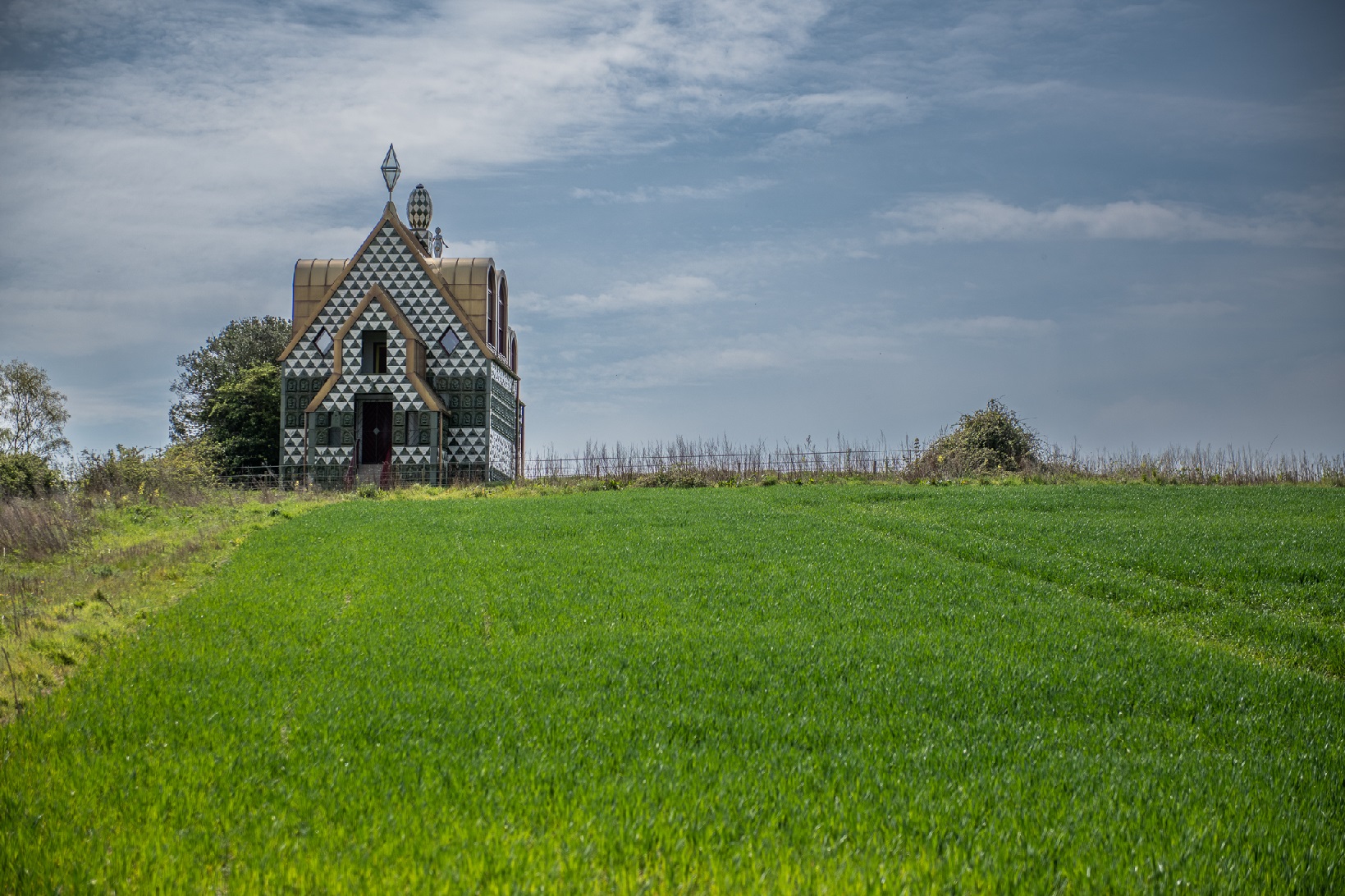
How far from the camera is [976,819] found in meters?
8.50

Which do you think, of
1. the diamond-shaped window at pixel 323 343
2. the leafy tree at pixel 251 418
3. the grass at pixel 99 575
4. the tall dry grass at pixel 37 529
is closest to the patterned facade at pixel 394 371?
the diamond-shaped window at pixel 323 343

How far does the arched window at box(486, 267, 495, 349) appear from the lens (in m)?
47.7

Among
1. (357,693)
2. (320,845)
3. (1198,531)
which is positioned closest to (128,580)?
(357,693)

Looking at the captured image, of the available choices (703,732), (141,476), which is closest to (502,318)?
(141,476)

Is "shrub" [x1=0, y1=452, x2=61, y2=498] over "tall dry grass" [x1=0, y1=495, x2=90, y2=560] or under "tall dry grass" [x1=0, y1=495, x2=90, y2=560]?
over

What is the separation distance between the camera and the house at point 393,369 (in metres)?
43.5

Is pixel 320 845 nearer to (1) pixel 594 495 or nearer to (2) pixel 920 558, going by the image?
(2) pixel 920 558

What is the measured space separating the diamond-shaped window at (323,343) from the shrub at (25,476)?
12.5 m

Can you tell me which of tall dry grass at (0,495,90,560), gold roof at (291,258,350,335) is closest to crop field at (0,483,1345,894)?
tall dry grass at (0,495,90,560)

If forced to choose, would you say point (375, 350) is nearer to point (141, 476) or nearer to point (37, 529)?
point (141, 476)

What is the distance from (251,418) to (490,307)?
1296 cm

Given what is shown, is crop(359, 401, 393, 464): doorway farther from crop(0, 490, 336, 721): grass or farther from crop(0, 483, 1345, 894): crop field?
crop(0, 483, 1345, 894): crop field

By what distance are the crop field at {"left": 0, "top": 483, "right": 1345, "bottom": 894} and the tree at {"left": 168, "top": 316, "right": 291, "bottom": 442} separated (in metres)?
40.4

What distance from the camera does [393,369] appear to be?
1738 inches
